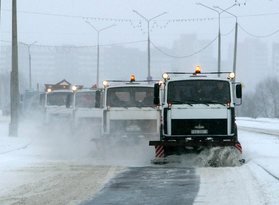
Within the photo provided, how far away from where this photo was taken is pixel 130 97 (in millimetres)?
19016

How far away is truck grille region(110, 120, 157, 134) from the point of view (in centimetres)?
1841

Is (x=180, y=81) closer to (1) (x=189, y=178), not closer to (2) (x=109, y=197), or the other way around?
(1) (x=189, y=178)

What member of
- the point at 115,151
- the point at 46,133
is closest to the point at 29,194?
the point at 115,151

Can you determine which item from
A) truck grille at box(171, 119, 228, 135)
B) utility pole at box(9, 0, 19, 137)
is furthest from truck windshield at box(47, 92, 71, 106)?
truck grille at box(171, 119, 228, 135)

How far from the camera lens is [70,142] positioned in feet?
78.2

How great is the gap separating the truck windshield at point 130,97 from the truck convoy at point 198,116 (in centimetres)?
313

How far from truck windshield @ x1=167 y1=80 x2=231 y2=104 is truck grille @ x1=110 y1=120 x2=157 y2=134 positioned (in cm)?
288

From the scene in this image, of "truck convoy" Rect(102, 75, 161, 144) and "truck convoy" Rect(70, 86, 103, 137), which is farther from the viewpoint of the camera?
"truck convoy" Rect(70, 86, 103, 137)

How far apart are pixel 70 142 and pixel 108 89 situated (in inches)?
219

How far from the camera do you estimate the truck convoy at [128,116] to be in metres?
18.4

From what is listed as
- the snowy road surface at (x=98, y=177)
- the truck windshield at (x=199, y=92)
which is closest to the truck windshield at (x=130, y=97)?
the snowy road surface at (x=98, y=177)

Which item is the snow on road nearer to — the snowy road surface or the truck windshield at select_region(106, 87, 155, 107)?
the snowy road surface

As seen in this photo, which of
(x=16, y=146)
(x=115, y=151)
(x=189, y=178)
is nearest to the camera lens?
(x=189, y=178)

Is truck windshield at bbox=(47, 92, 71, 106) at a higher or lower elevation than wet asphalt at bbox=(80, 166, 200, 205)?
higher
